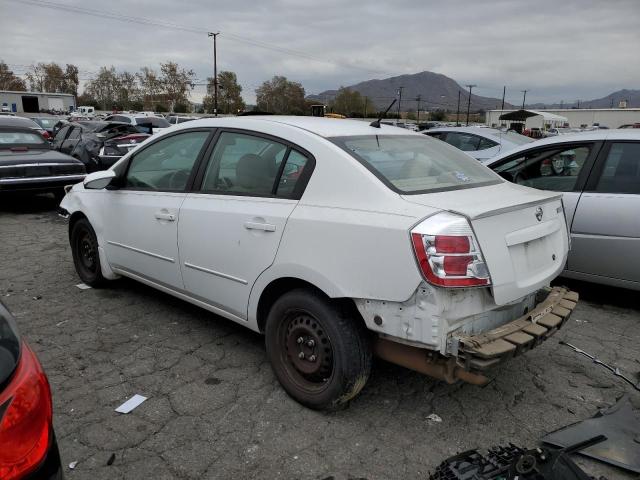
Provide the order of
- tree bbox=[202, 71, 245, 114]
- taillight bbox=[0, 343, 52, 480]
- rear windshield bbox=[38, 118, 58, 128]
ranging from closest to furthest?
1. taillight bbox=[0, 343, 52, 480]
2. rear windshield bbox=[38, 118, 58, 128]
3. tree bbox=[202, 71, 245, 114]

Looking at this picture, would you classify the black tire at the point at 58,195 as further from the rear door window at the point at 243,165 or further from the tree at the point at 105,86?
the tree at the point at 105,86

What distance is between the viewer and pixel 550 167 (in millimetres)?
5145

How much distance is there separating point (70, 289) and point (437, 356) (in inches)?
156

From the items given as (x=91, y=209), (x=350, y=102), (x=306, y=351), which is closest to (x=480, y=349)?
(x=306, y=351)

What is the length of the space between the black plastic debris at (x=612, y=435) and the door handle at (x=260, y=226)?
1854 millimetres

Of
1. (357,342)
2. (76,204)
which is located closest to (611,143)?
(357,342)

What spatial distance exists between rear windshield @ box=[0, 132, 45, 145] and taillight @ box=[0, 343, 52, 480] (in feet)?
30.3

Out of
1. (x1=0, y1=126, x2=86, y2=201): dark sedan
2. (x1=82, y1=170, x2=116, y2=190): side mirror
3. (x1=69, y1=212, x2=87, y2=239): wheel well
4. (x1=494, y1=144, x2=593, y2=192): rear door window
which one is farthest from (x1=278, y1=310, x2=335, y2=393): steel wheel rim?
(x1=0, y1=126, x2=86, y2=201): dark sedan

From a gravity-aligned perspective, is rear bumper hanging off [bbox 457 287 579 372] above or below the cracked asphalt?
above

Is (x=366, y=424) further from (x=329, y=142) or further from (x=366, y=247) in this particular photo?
(x=329, y=142)

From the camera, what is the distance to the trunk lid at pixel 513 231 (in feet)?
8.34

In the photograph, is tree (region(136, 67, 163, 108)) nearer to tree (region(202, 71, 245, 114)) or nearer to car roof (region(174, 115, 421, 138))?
tree (region(202, 71, 245, 114))

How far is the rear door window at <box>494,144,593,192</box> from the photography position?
15.8 ft

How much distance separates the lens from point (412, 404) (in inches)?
124
